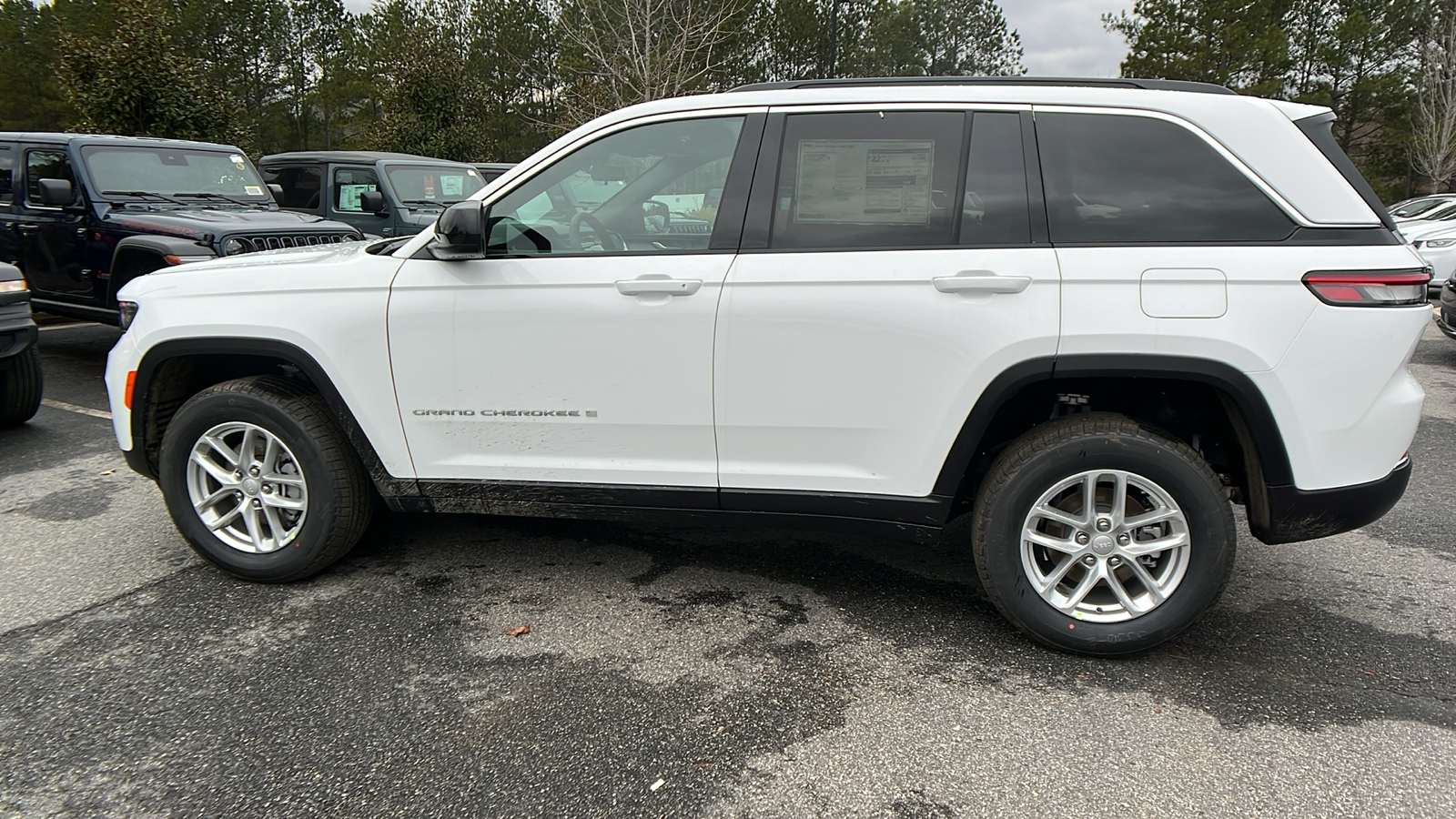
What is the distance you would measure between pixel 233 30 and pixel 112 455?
133 feet

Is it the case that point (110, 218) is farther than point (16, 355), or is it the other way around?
point (110, 218)

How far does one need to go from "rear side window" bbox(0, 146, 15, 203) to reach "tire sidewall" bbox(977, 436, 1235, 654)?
852 cm

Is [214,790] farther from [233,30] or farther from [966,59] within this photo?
[966,59]

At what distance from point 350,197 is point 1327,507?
10045 mm

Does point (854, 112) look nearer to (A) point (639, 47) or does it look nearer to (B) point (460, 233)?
(B) point (460, 233)

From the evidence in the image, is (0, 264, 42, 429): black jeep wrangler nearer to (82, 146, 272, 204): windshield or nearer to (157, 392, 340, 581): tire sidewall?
(82, 146, 272, 204): windshield

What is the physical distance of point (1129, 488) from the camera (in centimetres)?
293

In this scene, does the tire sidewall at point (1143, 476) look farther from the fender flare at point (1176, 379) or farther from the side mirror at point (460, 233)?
the side mirror at point (460, 233)

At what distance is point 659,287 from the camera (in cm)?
297

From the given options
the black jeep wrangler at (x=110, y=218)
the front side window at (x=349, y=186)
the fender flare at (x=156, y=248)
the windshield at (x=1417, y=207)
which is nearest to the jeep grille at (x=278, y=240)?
the black jeep wrangler at (x=110, y=218)

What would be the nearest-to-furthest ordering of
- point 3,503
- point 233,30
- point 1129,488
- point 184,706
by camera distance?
point 184,706 → point 1129,488 → point 3,503 → point 233,30

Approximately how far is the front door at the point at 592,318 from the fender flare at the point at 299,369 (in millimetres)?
254

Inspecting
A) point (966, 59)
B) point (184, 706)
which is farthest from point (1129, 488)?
point (966, 59)

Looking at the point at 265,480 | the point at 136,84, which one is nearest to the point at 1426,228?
the point at 265,480
